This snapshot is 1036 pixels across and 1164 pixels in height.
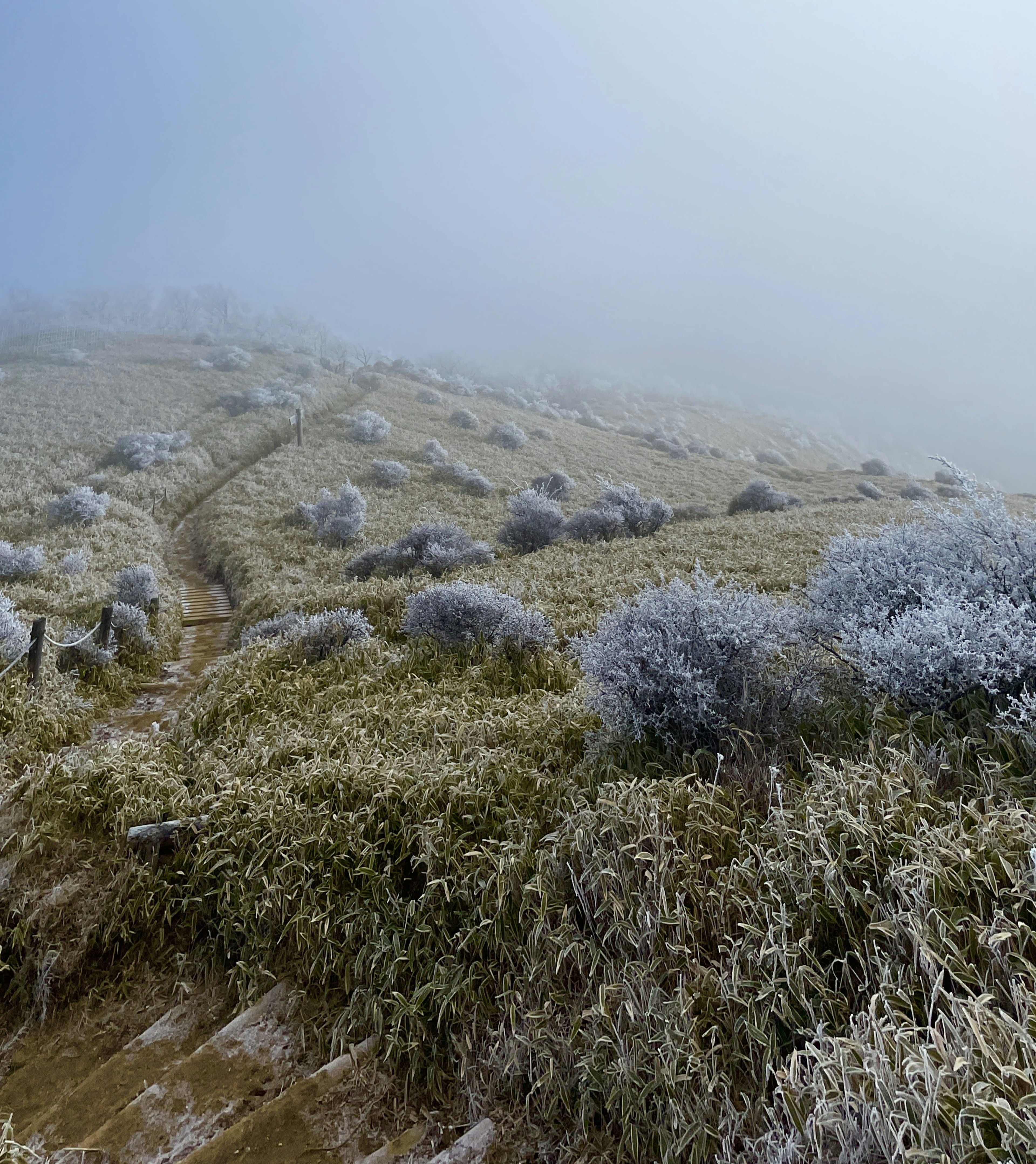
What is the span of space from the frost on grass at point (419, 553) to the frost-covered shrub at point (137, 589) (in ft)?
16.2

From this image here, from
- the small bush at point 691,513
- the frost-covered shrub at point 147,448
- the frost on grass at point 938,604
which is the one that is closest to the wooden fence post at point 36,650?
the frost on grass at point 938,604

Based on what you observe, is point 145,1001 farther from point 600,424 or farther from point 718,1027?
point 600,424

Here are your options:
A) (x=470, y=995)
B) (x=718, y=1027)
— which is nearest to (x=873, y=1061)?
(x=718, y=1027)

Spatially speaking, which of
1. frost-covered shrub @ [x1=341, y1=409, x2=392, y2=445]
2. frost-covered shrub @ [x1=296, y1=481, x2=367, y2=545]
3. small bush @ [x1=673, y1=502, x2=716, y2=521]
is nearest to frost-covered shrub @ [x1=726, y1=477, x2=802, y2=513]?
small bush @ [x1=673, y1=502, x2=716, y2=521]

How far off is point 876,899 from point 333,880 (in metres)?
3.35

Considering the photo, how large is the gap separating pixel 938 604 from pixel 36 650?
34.8ft

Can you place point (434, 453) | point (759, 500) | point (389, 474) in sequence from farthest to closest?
point (434, 453) < point (759, 500) < point (389, 474)

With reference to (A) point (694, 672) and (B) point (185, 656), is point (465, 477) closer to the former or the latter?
(B) point (185, 656)

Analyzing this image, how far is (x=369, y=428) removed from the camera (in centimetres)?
3631

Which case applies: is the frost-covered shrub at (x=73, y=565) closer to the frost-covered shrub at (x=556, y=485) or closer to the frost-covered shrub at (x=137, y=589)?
the frost-covered shrub at (x=137, y=589)

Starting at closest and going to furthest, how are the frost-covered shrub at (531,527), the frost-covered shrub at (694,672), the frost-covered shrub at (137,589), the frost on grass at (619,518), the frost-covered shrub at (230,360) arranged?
the frost-covered shrub at (694,672)
the frost-covered shrub at (137,589)
the frost-covered shrub at (531,527)
the frost on grass at (619,518)
the frost-covered shrub at (230,360)

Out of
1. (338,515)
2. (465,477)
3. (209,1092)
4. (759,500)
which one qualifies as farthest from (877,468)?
(209,1092)

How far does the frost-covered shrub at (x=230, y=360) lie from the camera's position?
50312mm

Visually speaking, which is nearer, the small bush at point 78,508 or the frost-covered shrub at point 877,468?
the small bush at point 78,508
